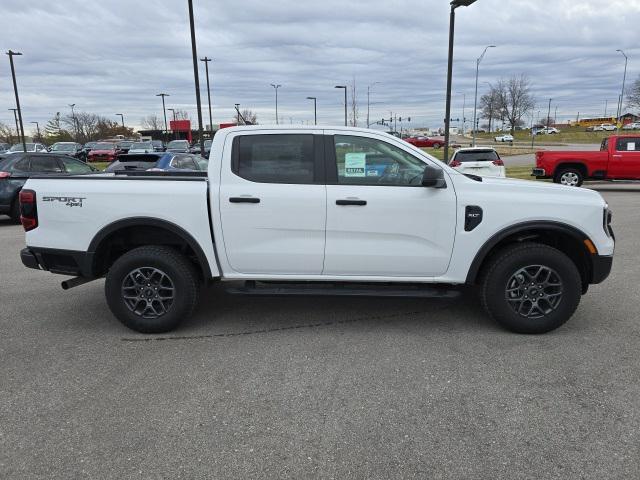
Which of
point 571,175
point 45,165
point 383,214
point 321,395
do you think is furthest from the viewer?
point 571,175

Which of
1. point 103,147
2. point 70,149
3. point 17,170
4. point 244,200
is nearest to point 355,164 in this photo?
point 244,200

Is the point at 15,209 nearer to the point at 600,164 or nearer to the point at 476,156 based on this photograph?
the point at 476,156

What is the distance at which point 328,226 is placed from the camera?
171 inches

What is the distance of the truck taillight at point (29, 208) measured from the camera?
15.0 ft

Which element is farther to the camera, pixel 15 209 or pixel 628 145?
pixel 628 145

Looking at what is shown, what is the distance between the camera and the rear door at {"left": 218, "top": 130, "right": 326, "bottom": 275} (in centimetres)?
432

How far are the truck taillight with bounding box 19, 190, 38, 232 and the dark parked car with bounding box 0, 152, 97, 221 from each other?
21.1 feet

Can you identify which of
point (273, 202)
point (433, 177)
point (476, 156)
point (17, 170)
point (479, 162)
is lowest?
point (479, 162)

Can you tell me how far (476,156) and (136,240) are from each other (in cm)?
1226

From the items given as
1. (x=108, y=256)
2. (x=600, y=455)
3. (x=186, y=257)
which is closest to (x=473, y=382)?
(x=600, y=455)

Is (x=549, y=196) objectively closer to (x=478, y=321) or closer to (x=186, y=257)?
(x=478, y=321)

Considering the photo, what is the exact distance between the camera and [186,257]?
467cm

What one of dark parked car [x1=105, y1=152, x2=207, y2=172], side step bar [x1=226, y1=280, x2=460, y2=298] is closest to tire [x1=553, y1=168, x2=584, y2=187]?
dark parked car [x1=105, y1=152, x2=207, y2=172]

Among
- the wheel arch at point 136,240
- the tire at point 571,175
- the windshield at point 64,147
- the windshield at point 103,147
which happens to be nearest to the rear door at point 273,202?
the wheel arch at point 136,240
